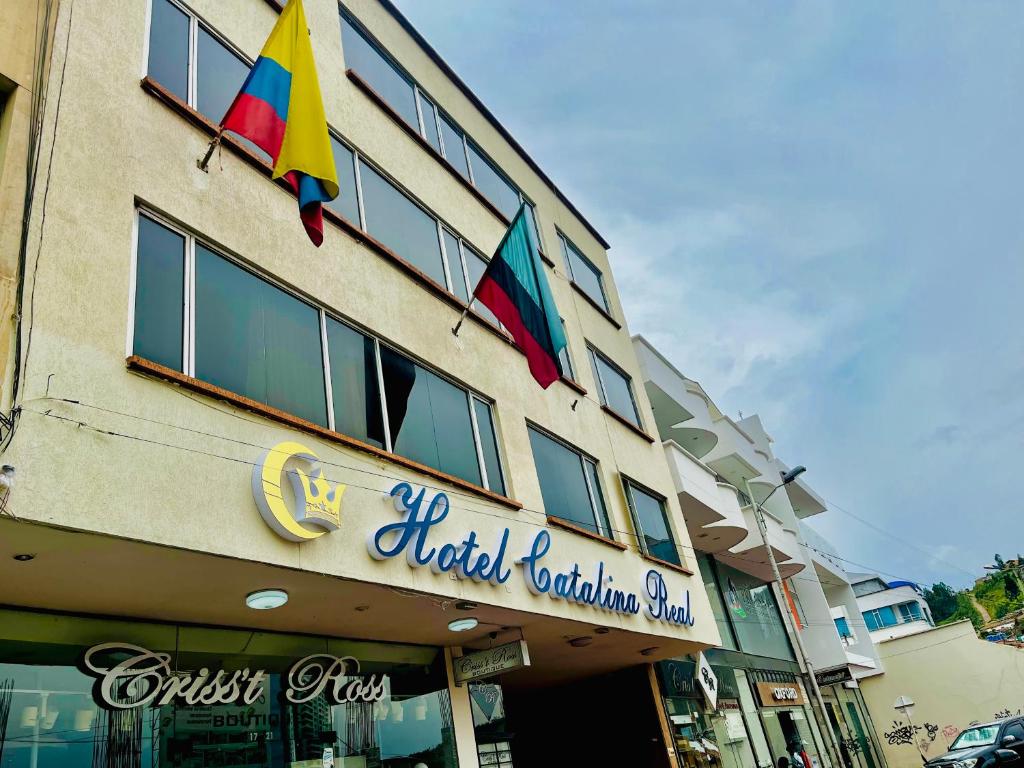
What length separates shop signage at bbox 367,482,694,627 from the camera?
855 centimetres

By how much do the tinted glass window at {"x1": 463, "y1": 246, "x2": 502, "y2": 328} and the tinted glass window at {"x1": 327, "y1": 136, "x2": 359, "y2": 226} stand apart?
10.1 feet

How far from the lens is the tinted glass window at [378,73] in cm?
1335

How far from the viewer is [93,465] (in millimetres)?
5781

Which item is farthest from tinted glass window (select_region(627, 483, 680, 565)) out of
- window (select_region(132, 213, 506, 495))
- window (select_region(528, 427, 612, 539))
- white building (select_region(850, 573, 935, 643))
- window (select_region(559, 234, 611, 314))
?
white building (select_region(850, 573, 935, 643))

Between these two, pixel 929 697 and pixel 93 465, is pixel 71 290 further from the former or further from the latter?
pixel 929 697

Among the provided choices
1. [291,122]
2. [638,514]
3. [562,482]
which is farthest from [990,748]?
[291,122]

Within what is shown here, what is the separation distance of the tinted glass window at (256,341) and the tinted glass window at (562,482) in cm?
517

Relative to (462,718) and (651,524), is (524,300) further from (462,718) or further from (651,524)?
(651,524)

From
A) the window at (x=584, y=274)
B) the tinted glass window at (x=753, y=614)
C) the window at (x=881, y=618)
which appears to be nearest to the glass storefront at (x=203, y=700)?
the window at (x=584, y=274)

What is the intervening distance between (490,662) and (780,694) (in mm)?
16834

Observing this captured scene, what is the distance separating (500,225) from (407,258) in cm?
447

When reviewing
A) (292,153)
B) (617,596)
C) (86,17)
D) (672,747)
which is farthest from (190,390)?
(672,747)

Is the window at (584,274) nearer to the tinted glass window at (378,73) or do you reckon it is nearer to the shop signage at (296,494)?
the tinted glass window at (378,73)

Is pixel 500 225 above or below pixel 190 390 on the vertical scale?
above
